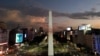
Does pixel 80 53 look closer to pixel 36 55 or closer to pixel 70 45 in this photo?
pixel 70 45

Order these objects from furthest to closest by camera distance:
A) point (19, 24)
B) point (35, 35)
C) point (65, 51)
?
point (35, 35) < point (19, 24) < point (65, 51)

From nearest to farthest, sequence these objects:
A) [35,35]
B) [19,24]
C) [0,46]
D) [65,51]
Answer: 1. [65,51]
2. [19,24]
3. [35,35]
4. [0,46]

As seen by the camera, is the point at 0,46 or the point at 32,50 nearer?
the point at 32,50

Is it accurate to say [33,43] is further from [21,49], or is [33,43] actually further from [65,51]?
[65,51]

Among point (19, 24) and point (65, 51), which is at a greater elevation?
point (19, 24)

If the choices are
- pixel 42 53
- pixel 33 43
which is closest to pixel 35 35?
pixel 33 43

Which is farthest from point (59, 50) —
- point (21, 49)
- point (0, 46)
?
point (0, 46)

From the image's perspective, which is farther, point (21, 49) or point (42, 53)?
point (21, 49)

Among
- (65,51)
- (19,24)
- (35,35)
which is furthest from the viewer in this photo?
(35,35)

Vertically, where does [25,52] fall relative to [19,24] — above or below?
below
